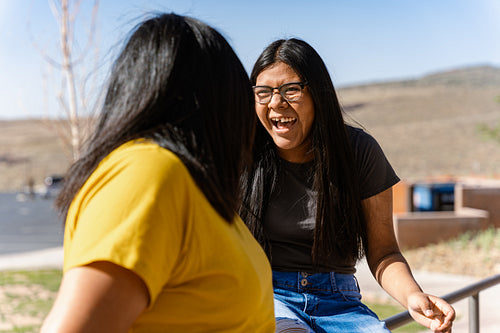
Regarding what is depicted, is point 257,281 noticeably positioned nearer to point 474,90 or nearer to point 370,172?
point 370,172

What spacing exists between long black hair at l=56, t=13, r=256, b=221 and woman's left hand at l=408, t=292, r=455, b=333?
2.57 ft

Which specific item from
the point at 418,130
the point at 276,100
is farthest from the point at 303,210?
the point at 418,130

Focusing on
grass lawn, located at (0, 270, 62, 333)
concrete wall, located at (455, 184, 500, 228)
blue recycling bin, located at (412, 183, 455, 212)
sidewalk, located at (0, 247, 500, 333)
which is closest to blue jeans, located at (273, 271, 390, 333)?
sidewalk, located at (0, 247, 500, 333)

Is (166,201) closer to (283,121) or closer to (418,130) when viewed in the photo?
(283,121)

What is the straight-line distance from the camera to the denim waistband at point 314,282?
1.76 meters

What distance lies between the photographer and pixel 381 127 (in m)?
51.9

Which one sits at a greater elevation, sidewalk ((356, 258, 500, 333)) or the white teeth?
the white teeth

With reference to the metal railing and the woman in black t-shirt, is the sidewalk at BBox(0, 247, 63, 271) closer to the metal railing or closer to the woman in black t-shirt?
the metal railing

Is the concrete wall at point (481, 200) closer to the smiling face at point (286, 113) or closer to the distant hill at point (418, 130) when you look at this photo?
the smiling face at point (286, 113)

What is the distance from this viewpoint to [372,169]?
1848 millimetres

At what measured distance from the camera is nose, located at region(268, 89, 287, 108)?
75.0 inches

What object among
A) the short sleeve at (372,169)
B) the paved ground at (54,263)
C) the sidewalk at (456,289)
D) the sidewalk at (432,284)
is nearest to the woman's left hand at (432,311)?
the short sleeve at (372,169)

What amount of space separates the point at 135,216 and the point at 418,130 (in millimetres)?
49751

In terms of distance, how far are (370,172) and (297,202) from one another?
0.26 metres
